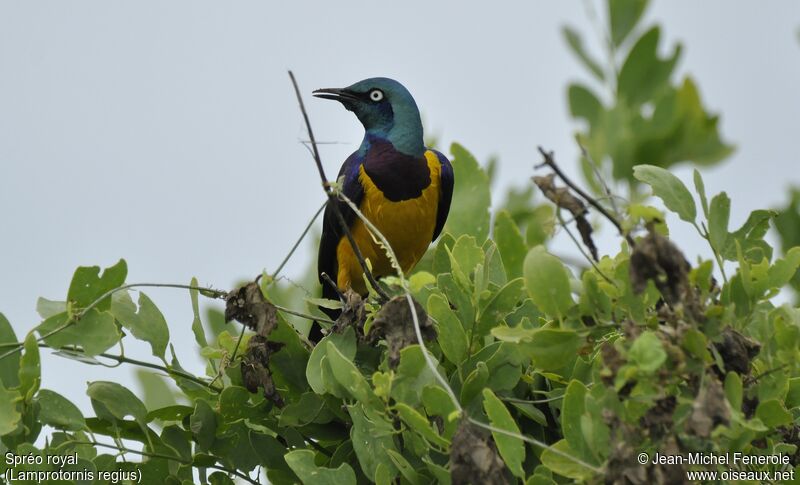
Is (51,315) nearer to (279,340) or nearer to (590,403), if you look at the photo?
(279,340)

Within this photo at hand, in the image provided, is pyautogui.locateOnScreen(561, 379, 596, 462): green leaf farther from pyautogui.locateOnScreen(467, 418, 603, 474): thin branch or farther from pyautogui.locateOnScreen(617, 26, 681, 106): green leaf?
pyautogui.locateOnScreen(617, 26, 681, 106): green leaf

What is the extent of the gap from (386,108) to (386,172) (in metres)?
0.32

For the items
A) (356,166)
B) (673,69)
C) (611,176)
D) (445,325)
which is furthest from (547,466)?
(356,166)

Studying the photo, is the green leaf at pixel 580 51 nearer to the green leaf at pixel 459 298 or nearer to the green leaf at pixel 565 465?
the green leaf at pixel 459 298

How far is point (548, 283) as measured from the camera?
2443 millimetres

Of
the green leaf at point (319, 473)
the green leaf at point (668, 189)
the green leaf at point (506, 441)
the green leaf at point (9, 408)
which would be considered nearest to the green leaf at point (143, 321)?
the green leaf at point (9, 408)

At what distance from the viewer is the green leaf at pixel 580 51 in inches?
174

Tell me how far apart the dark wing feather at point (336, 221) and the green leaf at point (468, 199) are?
1.02 metres

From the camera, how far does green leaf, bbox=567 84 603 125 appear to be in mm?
4551

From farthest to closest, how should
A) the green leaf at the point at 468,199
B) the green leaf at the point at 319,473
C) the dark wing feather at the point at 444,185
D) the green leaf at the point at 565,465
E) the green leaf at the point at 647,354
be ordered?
the dark wing feather at the point at 444,185 → the green leaf at the point at 468,199 → the green leaf at the point at 319,473 → the green leaf at the point at 565,465 → the green leaf at the point at 647,354

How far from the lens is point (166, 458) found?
322 centimetres

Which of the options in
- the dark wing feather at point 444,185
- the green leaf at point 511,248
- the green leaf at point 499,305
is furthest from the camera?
the dark wing feather at point 444,185

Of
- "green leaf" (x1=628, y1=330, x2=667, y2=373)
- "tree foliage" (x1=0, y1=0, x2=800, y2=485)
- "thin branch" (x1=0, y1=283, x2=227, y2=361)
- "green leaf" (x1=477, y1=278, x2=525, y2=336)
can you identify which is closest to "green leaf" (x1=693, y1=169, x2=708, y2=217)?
"tree foliage" (x1=0, y1=0, x2=800, y2=485)

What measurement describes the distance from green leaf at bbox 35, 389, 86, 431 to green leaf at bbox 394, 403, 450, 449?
1039 mm
